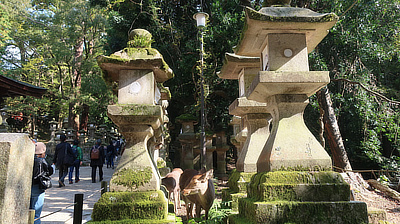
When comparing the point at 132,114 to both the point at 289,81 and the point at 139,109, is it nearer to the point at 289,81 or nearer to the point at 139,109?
the point at 139,109

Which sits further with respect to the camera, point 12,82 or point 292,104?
point 12,82

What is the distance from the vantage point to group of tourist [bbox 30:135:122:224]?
4.08m

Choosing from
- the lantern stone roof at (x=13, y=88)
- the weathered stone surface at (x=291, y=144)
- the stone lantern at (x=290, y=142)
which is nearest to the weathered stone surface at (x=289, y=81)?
the stone lantern at (x=290, y=142)

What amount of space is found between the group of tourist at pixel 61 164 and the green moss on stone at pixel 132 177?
3.84ft

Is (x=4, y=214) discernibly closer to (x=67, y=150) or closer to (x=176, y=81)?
(x=67, y=150)

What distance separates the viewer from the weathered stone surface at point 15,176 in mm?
Answer: 1710

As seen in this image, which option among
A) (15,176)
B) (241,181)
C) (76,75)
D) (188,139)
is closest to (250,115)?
(241,181)

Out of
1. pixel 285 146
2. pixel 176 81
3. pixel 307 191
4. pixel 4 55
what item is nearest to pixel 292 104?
pixel 285 146

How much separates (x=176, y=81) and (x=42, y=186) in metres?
9.02

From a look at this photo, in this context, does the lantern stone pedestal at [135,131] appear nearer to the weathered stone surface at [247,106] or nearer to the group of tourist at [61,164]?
the group of tourist at [61,164]

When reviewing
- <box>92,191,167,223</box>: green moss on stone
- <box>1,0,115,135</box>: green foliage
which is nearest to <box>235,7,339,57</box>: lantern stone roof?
<box>92,191,167,223</box>: green moss on stone

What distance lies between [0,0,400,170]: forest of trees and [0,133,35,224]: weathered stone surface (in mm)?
7563

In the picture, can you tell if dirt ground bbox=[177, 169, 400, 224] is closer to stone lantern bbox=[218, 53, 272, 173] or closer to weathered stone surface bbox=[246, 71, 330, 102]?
stone lantern bbox=[218, 53, 272, 173]

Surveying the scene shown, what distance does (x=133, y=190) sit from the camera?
151 inches
